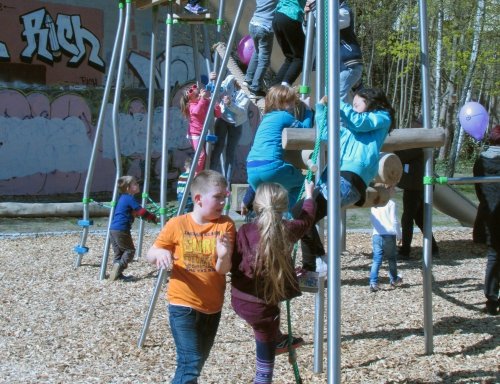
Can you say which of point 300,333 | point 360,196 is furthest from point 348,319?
point 360,196

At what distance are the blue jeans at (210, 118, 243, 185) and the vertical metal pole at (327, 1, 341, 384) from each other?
17.2 ft

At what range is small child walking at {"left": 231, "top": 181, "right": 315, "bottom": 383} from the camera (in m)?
3.94

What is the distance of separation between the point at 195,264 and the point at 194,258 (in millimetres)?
32

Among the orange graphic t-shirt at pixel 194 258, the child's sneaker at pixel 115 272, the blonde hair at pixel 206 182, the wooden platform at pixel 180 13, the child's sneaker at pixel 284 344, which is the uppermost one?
the wooden platform at pixel 180 13

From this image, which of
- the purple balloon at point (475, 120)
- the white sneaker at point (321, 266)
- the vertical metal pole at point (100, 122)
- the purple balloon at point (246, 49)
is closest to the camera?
the white sneaker at point (321, 266)

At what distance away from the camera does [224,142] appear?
890 cm

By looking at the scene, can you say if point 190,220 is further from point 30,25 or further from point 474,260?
point 30,25

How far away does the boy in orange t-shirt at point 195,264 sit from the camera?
3.98m

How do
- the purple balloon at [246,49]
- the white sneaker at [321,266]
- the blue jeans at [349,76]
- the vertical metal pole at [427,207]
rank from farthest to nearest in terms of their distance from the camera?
the purple balloon at [246,49] → the blue jeans at [349,76] → the vertical metal pole at [427,207] → the white sneaker at [321,266]

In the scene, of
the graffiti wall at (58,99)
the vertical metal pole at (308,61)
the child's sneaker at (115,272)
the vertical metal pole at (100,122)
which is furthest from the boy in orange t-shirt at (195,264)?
the graffiti wall at (58,99)

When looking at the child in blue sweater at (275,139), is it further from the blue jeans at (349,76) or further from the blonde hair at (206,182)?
the blonde hair at (206,182)

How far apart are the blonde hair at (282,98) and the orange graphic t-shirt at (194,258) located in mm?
1562

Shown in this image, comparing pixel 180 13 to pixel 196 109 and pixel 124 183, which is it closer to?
pixel 196 109

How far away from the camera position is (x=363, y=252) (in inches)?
395
